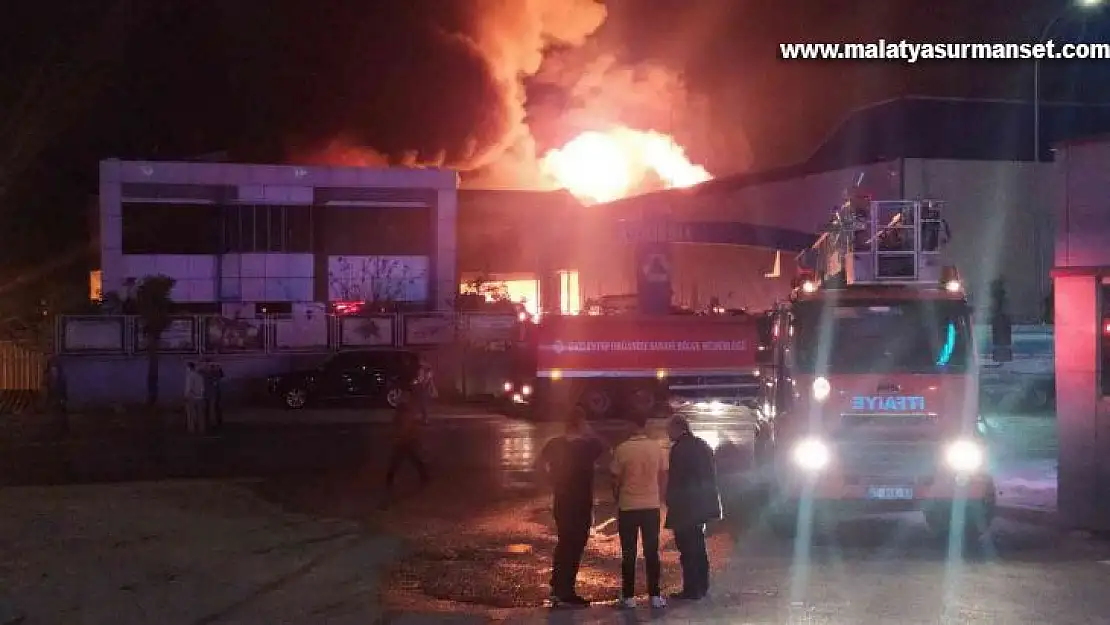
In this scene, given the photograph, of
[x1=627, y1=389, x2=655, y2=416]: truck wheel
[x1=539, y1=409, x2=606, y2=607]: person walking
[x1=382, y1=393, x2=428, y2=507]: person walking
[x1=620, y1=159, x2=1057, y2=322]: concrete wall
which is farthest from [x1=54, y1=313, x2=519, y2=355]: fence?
[x1=539, y1=409, x2=606, y2=607]: person walking

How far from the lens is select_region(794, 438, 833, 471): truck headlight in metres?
11.5

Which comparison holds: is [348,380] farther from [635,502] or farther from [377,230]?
[635,502]

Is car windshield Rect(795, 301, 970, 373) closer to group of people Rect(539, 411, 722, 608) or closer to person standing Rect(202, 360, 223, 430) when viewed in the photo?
group of people Rect(539, 411, 722, 608)

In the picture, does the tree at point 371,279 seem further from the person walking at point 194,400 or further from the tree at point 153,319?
the person walking at point 194,400

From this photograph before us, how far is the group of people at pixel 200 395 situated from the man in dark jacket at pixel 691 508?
15857 mm

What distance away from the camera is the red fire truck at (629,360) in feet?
84.8

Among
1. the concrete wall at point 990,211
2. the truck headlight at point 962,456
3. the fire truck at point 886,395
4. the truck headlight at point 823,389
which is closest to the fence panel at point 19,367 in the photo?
the concrete wall at point 990,211

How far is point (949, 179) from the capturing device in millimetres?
35469

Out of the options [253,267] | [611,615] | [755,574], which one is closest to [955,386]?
[755,574]

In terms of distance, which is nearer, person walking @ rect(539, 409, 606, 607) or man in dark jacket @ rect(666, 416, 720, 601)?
person walking @ rect(539, 409, 606, 607)

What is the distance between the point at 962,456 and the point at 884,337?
1.34 m

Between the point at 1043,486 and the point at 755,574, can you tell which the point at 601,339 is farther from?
the point at 755,574

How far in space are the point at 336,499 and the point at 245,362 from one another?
721 inches

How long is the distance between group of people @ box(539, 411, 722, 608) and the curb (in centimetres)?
519
